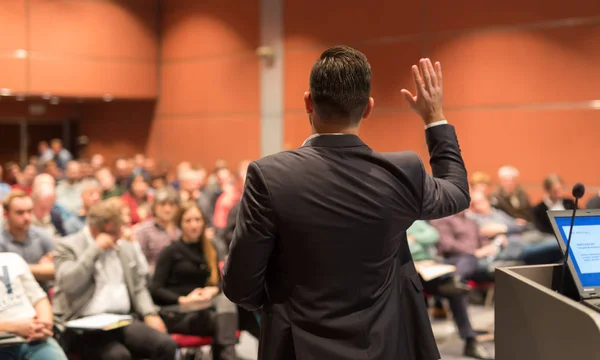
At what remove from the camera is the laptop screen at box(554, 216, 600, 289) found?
2.04 m

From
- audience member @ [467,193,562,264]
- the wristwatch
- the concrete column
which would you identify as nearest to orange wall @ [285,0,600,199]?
the concrete column

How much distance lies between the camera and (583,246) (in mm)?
2088

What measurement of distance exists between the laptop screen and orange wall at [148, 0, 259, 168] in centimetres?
943

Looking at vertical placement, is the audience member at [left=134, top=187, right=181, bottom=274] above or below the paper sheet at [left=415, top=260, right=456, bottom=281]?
above

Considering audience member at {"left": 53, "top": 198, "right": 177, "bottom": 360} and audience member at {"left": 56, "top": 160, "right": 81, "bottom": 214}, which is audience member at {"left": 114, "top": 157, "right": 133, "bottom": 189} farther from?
audience member at {"left": 53, "top": 198, "right": 177, "bottom": 360}

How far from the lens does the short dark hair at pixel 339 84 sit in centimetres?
157

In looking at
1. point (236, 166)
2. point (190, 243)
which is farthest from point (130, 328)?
point (236, 166)

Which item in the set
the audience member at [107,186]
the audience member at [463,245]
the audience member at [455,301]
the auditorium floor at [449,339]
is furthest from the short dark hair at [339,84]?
the audience member at [107,186]

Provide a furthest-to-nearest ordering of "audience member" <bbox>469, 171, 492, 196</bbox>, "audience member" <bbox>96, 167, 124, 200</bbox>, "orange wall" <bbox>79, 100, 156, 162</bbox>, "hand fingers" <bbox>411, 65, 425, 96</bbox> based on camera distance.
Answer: "orange wall" <bbox>79, 100, 156, 162</bbox> < "audience member" <bbox>96, 167, 124, 200</bbox> < "audience member" <bbox>469, 171, 492, 196</bbox> < "hand fingers" <bbox>411, 65, 425, 96</bbox>

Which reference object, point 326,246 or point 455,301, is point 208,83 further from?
point 326,246

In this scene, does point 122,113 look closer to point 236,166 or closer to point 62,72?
point 62,72

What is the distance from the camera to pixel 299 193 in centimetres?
153

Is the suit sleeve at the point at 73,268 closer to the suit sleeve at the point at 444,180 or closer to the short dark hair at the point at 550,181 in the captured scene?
the suit sleeve at the point at 444,180

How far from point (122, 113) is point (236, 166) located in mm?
3529
